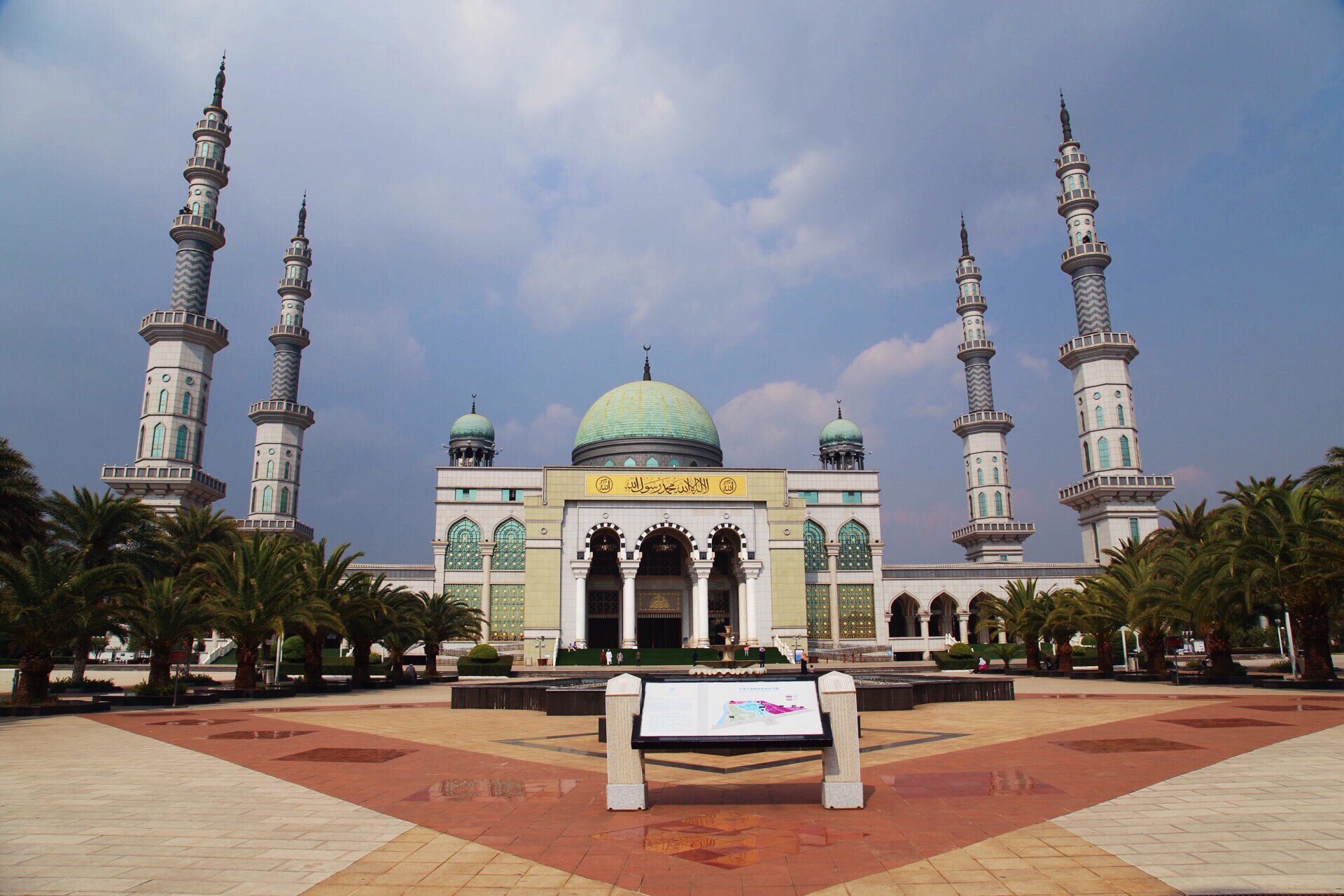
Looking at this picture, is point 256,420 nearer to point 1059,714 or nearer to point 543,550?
point 543,550

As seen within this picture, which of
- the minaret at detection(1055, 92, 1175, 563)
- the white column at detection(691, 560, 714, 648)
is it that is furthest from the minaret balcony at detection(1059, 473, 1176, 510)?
the white column at detection(691, 560, 714, 648)

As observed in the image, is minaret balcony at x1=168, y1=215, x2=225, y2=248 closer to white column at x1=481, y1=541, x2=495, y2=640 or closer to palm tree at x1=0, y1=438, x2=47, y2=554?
white column at x1=481, y1=541, x2=495, y2=640

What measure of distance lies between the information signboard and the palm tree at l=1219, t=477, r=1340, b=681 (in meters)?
18.0

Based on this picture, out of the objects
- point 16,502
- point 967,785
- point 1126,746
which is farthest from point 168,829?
point 16,502

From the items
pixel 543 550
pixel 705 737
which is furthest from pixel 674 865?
pixel 543 550

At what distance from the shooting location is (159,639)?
66.5 ft

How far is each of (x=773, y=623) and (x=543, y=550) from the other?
12631mm

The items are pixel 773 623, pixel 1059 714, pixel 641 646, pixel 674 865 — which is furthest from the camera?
pixel 641 646

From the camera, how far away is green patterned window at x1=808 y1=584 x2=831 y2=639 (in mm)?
49938

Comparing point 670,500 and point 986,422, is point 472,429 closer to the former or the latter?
point 670,500

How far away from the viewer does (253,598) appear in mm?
22359

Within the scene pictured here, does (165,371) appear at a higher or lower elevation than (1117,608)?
higher

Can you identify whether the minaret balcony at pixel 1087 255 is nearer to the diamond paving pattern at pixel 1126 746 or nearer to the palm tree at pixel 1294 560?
the palm tree at pixel 1294 560

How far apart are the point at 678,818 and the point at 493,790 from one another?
2354 millimetres
